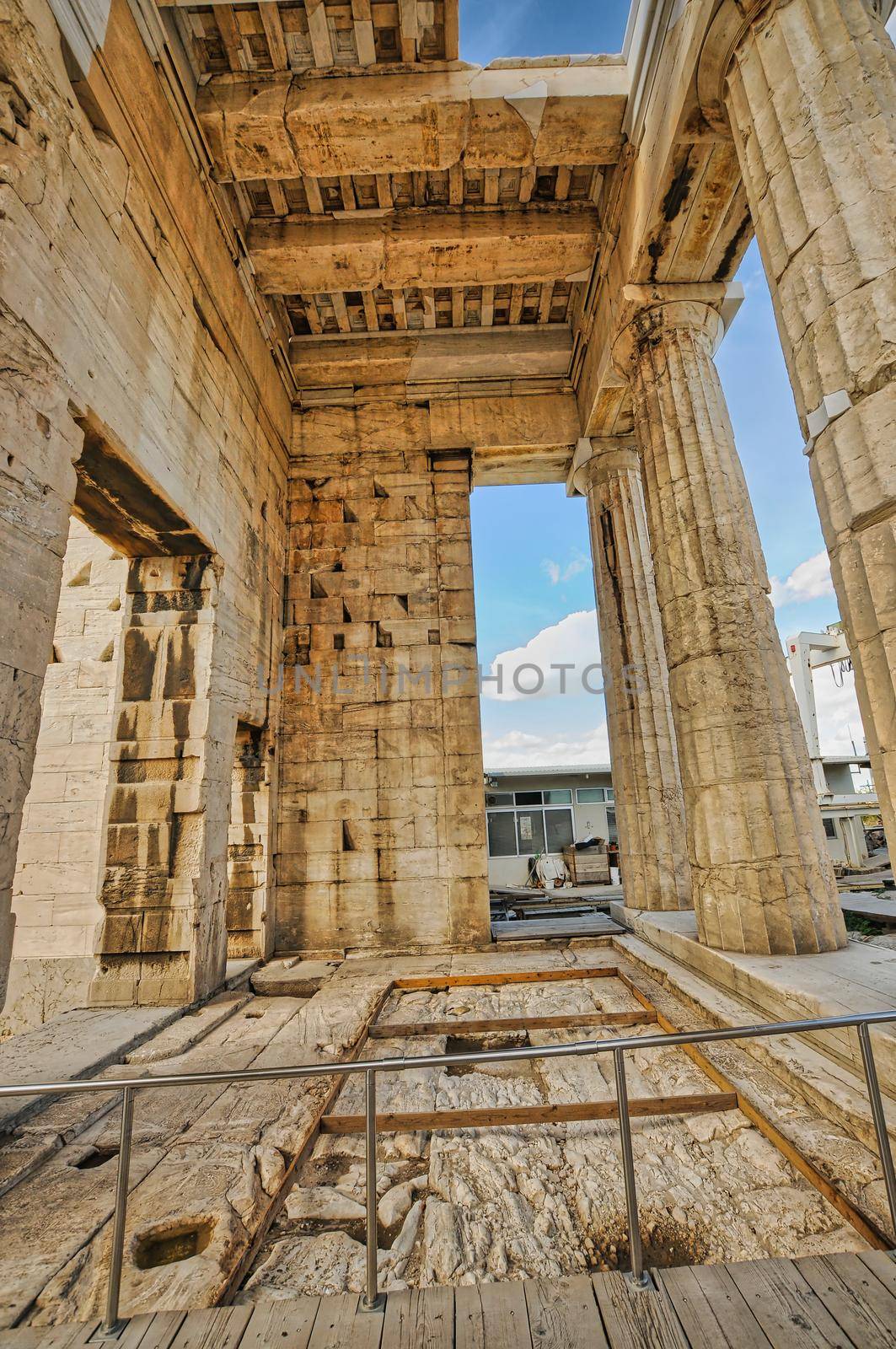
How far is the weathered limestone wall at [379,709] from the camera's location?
28.2 feet

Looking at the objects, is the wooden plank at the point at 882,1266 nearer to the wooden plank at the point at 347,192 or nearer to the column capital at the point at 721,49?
the column capital at the point at 721,49

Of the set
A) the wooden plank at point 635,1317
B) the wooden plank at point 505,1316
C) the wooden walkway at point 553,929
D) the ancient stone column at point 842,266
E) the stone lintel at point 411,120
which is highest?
the stone lintel at point 411,120

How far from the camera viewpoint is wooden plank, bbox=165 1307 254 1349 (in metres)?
2.08

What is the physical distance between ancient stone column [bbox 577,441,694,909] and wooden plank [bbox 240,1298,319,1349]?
6788 millimetres

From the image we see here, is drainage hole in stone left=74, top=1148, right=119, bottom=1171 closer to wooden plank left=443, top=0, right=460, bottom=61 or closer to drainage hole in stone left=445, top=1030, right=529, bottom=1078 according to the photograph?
drainage hole in stone left=445, top=1030, right=529, bottom=1078

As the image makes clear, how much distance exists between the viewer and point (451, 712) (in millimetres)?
9117

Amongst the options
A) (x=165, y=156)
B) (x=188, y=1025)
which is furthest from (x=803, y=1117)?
(x=165, y=156)

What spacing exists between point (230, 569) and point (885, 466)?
6.54 metres

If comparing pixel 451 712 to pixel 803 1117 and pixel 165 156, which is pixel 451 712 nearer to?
pixel 803 1117

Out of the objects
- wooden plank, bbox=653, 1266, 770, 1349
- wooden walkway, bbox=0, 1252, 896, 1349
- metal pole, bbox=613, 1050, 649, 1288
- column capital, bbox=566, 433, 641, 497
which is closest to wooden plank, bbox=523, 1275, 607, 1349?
wooden walkway, bbox=0, 1252, 896, 1349

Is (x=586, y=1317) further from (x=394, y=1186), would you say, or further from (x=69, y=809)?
(x=69, y=809)

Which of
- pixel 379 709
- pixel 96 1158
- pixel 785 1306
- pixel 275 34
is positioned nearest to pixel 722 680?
pixel 785 1306

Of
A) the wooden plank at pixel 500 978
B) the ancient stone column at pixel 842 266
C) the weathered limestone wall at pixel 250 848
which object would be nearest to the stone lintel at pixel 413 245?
the ancient stone column at pixel 842 266

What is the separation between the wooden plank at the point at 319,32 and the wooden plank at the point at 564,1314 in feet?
33.6
